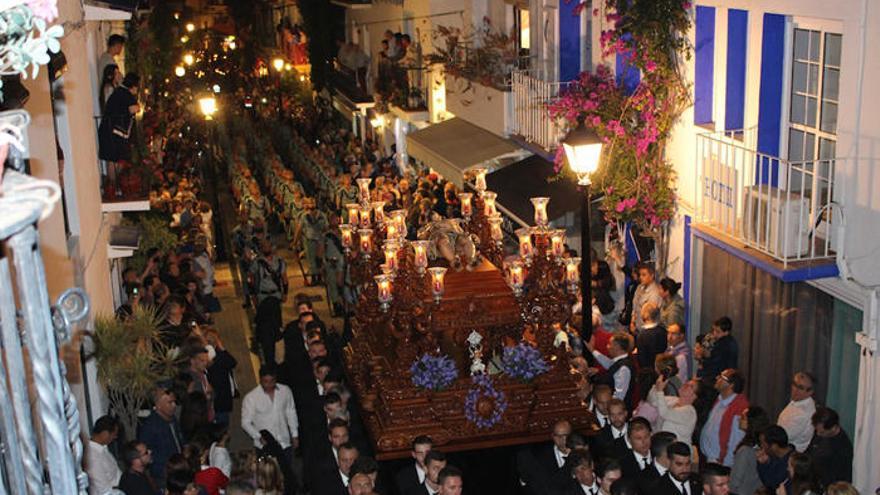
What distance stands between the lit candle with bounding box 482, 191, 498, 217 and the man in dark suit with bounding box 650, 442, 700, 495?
204 inches

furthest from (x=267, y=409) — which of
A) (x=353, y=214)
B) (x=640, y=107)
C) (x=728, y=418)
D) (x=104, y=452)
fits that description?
(x=640, y=107)

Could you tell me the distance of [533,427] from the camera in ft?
39.9

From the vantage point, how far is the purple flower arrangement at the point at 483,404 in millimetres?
11938

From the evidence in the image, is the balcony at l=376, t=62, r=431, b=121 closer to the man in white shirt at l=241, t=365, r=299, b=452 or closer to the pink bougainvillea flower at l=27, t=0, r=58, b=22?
the man in white shirt at l=241, t=365, r=299, b=452

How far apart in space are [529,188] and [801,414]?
8961 mm

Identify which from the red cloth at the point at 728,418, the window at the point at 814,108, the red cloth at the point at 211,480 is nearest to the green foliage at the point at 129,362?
the red cloth at the point at 211,480

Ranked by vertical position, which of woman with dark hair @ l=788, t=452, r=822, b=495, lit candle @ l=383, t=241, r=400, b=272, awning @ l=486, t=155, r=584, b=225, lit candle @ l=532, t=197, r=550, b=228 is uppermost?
lit candle @ l=532, t=197, r=550, b=228

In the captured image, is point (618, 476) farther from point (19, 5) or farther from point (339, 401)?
point (19, 5)

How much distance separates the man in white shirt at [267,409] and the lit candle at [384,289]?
1.37 meters

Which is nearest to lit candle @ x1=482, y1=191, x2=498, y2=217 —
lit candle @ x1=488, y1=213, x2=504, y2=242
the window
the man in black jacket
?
lit candle @ x1=488, y1=213, x2=504, y2=242

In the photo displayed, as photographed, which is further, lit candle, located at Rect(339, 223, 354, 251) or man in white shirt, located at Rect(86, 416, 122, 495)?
lit candle, located at Rect(339, 223, 354, 251)

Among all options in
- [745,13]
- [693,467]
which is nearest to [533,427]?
[693,467]

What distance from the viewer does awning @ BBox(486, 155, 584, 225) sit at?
17.7 m

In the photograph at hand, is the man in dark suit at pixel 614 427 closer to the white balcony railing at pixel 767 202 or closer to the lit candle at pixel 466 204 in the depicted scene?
the white balcony railing at pixel 767 202
